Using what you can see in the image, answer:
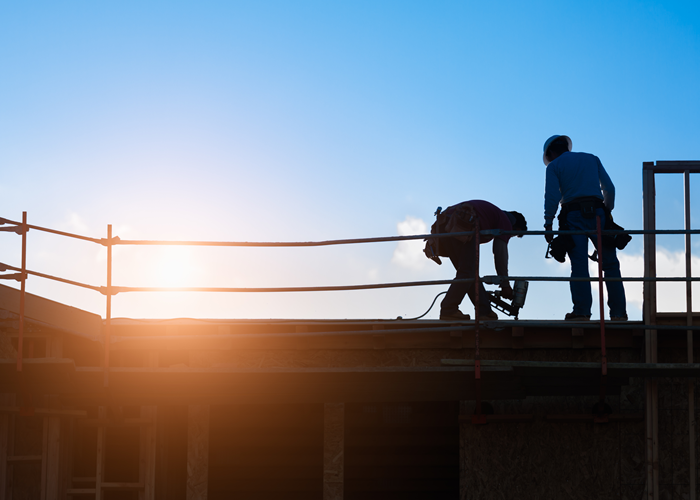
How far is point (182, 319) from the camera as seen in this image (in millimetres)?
7992

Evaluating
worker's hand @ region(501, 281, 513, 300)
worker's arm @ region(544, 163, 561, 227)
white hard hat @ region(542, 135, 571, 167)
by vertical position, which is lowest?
worker's hand @ region(501, 281, 513, 300)

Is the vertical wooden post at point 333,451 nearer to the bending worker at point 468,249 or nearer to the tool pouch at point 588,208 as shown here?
the bending worker at point 468,249

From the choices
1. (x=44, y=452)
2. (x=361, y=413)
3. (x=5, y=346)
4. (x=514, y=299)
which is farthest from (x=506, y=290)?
(x=5, y=346)

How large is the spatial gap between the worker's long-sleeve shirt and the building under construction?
51cm

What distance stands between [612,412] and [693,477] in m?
1.01

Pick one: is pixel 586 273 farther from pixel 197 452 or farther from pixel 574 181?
pixel 197 452

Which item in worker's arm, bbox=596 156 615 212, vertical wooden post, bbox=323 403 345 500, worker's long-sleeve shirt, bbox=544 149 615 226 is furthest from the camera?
worker's arm, bbox=596 156 615 212

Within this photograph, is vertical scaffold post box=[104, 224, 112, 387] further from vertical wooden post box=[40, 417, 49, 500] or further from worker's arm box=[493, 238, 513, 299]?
worker's arm box=[493, 238, 513, 299]

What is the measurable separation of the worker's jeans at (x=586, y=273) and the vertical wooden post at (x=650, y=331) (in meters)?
0.28

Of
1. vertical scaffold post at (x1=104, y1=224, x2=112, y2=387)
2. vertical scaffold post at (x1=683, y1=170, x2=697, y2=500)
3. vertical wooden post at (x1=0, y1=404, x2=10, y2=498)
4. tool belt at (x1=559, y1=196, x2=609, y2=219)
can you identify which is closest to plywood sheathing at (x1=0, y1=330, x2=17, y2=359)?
vertical wooden post at (x1=0, y1=404, x2=10, y2=498)

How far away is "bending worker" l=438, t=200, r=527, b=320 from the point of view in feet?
27.2

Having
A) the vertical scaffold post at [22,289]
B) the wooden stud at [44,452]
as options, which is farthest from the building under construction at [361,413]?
the vertical scaffold post at [22,289]

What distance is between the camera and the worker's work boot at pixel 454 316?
8.20 metres

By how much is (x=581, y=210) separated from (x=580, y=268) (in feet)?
2.14
